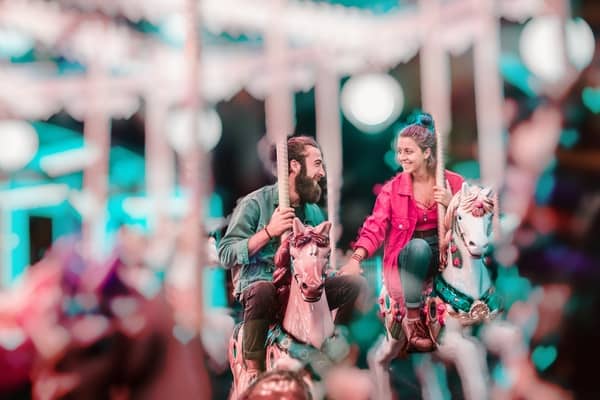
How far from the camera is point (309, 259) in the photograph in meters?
2.09

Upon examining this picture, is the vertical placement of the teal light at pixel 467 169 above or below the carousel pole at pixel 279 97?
below

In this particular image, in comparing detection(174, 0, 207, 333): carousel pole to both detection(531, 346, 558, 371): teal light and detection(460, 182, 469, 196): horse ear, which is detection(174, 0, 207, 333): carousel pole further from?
detection(531, 346, 558, 371): teal light

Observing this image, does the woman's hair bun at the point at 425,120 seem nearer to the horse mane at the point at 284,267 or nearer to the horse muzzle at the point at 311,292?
the horse mane at the point at 284,267

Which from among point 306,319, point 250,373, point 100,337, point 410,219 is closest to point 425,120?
point 410,219

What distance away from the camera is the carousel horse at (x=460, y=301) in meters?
2.09

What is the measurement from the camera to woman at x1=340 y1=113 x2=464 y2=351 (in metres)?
2.11

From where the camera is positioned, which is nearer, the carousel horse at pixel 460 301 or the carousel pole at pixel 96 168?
the carousel horse at pixel 460 301

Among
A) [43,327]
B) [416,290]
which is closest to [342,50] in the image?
[416,290]

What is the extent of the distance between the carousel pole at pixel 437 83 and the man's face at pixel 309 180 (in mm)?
405

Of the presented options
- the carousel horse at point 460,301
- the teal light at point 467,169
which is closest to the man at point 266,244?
the carousel horse at point 460,301

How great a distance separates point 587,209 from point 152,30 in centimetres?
166

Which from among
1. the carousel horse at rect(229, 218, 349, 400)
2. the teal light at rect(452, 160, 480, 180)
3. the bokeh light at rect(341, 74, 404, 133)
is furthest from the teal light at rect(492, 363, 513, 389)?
the bokeh light at rect(341, 74, 404, 133)

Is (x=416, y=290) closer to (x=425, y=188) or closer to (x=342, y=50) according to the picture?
(x=425, y=188)

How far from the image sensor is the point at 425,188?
2.12 meters
